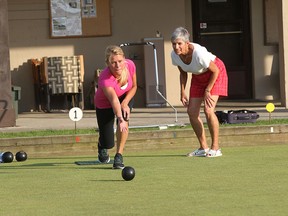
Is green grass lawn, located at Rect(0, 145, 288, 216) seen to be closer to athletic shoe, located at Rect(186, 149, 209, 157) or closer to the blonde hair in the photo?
athletic shoe, located at Rect(186, 149, 209, 157)

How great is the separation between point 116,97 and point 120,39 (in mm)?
8617

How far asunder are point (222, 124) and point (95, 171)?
3.33 metres

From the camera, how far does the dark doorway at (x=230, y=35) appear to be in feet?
63.2

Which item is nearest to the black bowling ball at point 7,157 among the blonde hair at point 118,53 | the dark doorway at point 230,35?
the blonde hair at point 118,53

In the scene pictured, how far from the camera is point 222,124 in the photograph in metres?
13.5

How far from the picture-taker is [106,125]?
10.9m

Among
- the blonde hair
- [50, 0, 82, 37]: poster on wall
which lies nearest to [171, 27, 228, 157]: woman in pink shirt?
the blonde hair

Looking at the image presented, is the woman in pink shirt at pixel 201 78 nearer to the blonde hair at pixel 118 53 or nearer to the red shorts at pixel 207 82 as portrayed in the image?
the red shorts at pixel 207 82

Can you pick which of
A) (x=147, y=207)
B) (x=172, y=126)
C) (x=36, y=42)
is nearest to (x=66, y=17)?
(x=36, y=42)

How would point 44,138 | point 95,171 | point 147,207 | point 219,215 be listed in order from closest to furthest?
point 219,215, point 147,207, point 95,171, point 44,138

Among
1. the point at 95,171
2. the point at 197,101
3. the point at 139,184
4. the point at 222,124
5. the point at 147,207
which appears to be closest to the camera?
the point at 147,207

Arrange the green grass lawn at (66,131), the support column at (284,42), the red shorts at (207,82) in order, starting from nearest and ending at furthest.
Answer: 1. the red shorts at (207,82)
2. the green grass lawn at (66,131)
3. the support column at (284,42)

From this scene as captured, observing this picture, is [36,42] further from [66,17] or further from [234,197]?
[234,197]

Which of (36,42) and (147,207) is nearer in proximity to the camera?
(147,207)
